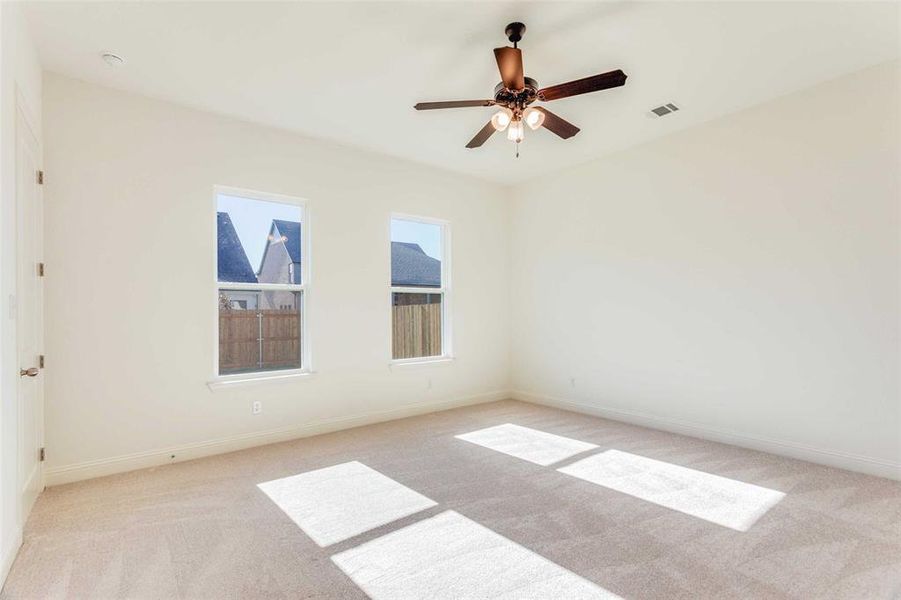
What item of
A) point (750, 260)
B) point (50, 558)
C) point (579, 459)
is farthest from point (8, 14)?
point (750, 260)

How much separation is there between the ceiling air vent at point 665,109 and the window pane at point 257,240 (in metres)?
3.35

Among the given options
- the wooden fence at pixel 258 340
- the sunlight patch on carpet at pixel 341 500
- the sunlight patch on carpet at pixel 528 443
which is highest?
the wooden fence at pixel 258 340

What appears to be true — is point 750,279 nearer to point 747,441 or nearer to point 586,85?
point 747,441

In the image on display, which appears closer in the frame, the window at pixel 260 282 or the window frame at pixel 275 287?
the window frame at pixel 275 287

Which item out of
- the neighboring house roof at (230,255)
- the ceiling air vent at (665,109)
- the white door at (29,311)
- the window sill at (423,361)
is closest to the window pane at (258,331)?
the neighboring house roof at (230,255)

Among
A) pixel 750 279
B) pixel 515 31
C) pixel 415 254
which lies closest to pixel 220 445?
pixel 415 254

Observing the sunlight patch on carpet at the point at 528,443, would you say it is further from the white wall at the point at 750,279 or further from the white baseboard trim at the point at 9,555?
the white baseboard trim at the point at 9,555

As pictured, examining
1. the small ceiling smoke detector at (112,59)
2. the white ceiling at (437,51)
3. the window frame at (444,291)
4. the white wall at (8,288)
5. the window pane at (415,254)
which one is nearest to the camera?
the white wall at (8,288)

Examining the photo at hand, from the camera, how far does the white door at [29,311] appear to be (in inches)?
97.9

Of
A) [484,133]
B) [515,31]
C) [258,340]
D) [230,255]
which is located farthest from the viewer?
[258,340]

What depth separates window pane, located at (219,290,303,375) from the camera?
3.96 metres

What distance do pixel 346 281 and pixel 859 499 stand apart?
428 centimetres

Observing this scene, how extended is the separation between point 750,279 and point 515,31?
9.32ft

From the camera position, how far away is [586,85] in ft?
8.52
